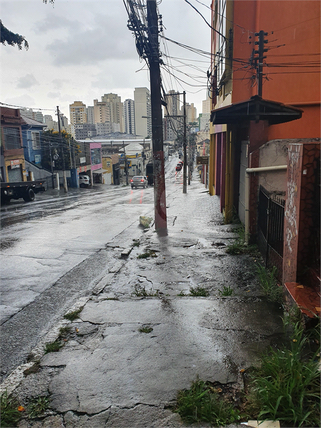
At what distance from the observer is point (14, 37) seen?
871 centimetres

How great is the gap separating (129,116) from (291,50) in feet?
442

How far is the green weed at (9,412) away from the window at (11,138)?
32.5 m

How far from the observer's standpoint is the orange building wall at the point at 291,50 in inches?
396

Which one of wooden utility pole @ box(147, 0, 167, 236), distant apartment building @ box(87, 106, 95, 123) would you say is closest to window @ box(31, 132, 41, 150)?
wooden utility pole @ box(147, 0, 167, 236)

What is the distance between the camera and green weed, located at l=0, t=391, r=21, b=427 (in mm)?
3154

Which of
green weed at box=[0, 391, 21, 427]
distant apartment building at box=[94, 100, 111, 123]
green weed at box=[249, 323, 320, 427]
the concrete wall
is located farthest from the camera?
distant apartment building at box=[94, 100, 111, 123]

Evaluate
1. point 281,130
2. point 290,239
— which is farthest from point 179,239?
point 290,239

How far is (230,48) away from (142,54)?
3.00m

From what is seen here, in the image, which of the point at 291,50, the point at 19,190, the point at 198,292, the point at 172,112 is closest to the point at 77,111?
the point at 172,112

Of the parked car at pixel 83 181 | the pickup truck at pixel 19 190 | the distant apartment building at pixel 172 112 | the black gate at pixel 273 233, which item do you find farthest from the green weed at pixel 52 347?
the parked car at pixel 83 181

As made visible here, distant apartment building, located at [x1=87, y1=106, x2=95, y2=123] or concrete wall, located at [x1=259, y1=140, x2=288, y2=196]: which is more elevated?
distant apartment building, located at [x1=87, y1=106, x2=95, y2=123]

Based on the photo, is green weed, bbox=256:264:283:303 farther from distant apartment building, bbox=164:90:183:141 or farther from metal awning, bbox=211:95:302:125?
distant apartment building, bbox=164:90:183:141

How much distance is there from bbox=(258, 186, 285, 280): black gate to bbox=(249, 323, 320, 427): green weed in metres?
2.66

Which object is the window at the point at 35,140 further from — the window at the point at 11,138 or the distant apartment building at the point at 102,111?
the distant apartment building at the point at 102,111
